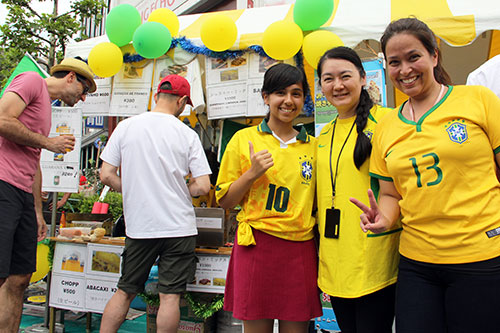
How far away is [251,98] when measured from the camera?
3.43m

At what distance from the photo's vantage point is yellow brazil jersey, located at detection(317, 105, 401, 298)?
1.51 metres

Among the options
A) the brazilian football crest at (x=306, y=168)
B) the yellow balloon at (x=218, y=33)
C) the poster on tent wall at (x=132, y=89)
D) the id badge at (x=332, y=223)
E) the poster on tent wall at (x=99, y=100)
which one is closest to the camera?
the id badge at (x=332, y=223)

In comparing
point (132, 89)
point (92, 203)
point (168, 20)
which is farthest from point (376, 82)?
point (92, 203)

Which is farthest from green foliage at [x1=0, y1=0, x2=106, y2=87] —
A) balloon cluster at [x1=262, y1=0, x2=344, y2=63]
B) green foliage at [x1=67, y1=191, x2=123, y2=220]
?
balloon cluster at [x1=262, y1=0, x2=344, y2=63]

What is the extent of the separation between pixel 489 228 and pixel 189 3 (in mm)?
8668

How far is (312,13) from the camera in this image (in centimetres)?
308

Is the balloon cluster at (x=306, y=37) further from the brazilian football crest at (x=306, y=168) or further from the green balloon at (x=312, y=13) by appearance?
the brazilian football crest at (x=306, y=168)

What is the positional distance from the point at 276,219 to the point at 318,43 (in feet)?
5.95

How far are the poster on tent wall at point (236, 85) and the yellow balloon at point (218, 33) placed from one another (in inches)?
7.6

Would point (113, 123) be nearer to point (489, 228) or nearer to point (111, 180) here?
point (111, 180)

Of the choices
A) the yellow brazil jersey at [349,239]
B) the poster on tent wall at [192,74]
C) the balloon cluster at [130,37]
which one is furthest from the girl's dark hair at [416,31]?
the balloon cluster at [130,37]

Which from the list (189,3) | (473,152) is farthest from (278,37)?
(189,3)

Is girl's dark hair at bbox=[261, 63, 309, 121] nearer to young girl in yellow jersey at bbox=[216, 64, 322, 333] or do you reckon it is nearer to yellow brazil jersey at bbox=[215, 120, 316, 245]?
young girl in yellow jersey at bbox=[216, 64, 322, 333]

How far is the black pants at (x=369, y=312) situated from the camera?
1.49 meters
